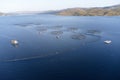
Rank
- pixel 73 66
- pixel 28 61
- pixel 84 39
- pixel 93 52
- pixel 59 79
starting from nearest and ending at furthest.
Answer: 1. pixel 59 79
2. pixel 73 66
3. pixel 28 61
4. pixel 93 52
5. pixel 84 39

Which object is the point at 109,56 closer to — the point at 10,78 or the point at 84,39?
the point at 84,39

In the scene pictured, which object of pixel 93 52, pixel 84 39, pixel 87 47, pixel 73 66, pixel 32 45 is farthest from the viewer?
pixel 84 39

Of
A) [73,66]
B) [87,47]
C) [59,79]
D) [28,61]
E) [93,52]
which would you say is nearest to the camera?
[59,79]

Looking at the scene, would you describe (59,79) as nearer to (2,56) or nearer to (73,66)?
(73,66)

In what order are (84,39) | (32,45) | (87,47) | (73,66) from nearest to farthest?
(73,66) → (87,47) → (32,45) → (84,39)

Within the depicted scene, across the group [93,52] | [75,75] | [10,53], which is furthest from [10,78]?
[93,52]

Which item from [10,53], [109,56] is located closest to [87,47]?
[109,56]

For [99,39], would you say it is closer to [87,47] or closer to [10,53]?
[87,47]

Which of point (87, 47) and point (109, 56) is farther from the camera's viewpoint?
point (87, 47)

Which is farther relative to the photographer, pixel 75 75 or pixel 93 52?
pixel 93 52
